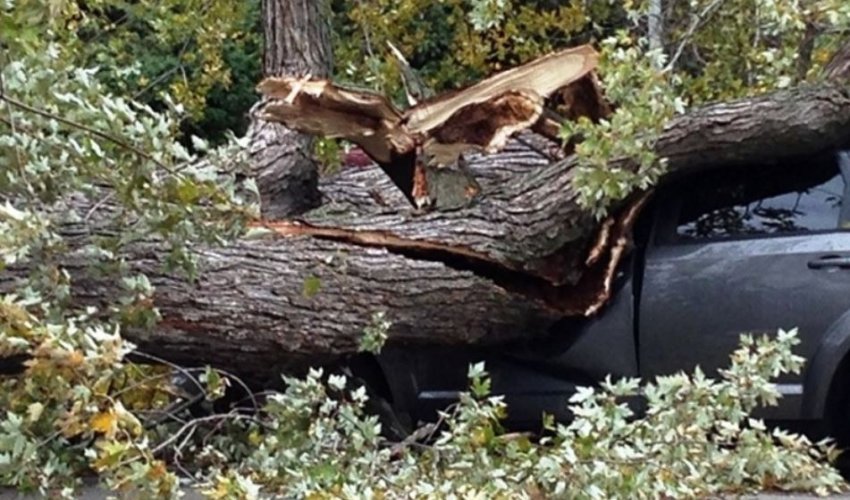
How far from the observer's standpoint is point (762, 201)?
5914 mm

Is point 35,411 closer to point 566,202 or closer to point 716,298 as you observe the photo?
point 566,202

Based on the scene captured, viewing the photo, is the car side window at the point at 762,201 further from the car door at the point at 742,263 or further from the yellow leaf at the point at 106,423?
the yellow leaf at the point at 106,423

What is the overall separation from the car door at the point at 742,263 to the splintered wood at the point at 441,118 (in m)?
0.72

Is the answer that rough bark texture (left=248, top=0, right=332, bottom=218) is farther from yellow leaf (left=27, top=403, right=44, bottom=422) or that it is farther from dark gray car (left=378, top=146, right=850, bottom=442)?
yellow leaf (left=27, top=403, right=44, bottom=422)

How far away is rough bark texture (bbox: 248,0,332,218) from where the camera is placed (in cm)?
672

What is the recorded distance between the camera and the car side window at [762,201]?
18.7 ft

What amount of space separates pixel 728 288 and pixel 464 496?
2.27 metres

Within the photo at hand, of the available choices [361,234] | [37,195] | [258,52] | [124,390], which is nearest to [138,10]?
[258,52]

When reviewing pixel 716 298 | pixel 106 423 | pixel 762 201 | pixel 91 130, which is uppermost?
pixel 91 130

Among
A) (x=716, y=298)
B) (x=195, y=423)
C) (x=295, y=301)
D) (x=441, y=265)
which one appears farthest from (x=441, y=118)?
(x=195, y=423)

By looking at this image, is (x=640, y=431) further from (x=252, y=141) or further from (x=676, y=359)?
(x=252, y=141)

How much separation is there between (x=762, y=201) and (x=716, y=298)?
54cm

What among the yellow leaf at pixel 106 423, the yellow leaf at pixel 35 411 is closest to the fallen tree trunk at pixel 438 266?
the yellow leaf at pixel 35 411

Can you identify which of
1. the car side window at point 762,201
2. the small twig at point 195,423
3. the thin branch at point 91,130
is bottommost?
the small twig at point 195,423
